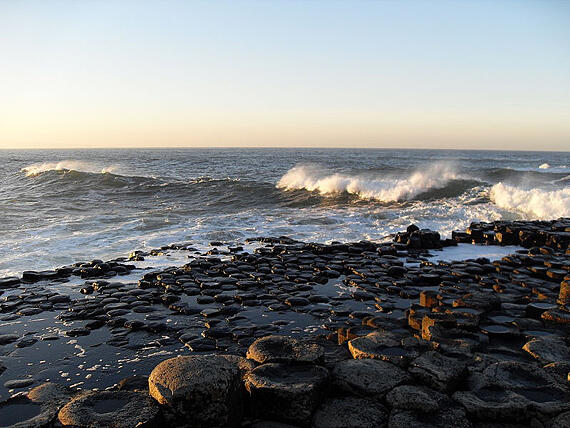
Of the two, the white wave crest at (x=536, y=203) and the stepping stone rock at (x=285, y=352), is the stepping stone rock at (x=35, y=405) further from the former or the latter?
the white wave crest at (x=536, y=203)

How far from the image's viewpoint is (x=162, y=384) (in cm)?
295

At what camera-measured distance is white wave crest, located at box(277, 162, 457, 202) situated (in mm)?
20562

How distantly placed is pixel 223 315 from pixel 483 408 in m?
3.66

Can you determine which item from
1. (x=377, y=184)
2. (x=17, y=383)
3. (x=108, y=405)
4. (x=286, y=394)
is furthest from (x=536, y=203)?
(x=17, y=383)

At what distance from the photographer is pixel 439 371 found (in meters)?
3.49

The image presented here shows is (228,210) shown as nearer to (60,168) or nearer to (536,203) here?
(536,203)

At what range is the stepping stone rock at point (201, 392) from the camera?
2.85 m

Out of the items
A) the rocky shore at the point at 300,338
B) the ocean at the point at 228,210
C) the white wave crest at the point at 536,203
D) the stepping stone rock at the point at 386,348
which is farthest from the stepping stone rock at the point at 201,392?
the white wave crest at the point at 536,203

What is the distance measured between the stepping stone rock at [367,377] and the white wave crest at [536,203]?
46.3 feet

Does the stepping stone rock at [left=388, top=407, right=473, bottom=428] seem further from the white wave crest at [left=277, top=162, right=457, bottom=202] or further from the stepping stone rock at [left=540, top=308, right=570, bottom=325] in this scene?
the white wave crest at [left=277, top=162, right=457, bottom=202]

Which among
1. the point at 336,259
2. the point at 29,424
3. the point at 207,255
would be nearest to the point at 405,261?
the point at 336,259

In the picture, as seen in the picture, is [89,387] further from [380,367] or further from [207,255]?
[207,255]

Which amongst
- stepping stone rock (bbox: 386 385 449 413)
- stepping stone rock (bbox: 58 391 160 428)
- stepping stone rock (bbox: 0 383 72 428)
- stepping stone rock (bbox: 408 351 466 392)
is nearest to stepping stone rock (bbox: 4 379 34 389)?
stepping stone rock (bbox: 0 383 72 428)

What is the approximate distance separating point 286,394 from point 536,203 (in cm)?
1599
